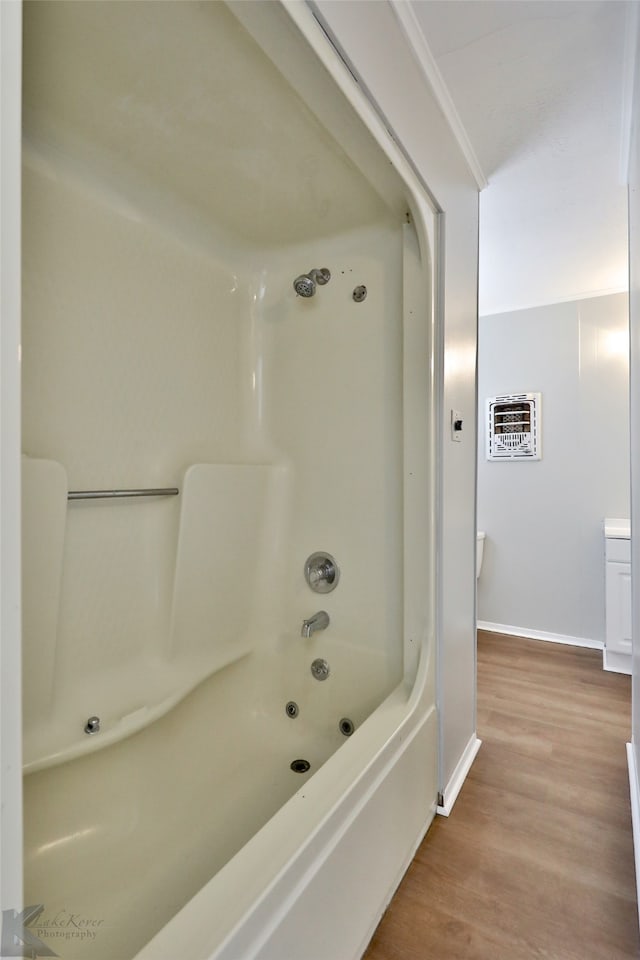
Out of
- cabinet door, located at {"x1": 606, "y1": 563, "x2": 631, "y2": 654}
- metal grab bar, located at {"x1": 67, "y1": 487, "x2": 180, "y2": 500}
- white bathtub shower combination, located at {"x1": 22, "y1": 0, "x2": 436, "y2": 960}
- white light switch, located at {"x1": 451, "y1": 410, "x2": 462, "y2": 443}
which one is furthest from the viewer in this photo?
cabinet door, located at {"x1": 606, "y1": 563, "x2": 631, "y2": 654}

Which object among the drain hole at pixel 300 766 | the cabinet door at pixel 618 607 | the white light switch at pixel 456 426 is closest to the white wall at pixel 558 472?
the cabinet door at pixel 618 607

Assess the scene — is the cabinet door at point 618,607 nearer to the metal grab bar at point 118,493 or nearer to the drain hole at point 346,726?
the drain hole at point 346,726

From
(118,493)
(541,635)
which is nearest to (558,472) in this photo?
(541,635)

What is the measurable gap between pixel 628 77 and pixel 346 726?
7.30ft

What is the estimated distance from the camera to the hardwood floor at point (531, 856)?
3.68 feet

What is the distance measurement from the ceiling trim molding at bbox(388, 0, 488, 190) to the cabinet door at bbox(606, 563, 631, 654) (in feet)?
7.35

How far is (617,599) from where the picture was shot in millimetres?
2695

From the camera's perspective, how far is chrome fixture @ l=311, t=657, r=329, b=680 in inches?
65.9

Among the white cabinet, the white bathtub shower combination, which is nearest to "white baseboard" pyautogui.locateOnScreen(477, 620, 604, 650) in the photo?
the white cabinet

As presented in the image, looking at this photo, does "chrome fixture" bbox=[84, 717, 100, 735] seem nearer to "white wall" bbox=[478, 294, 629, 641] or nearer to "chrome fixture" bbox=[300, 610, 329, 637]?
"chrome fixture" bbox=[300, 610, 329, 637]

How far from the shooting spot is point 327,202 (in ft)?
4.88

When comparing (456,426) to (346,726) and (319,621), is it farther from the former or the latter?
(346,726)

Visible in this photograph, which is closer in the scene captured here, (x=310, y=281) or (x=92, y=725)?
(x=92, y=725)

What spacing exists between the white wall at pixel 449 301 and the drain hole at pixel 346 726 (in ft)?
0.99
